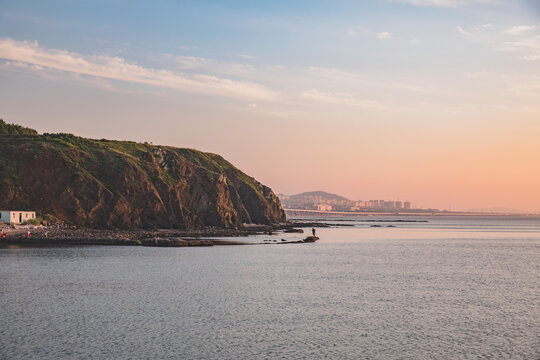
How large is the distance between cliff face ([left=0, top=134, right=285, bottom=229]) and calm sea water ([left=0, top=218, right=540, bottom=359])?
1984 inches

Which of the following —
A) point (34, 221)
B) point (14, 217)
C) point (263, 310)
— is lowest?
point (263, 310)

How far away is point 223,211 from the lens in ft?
505

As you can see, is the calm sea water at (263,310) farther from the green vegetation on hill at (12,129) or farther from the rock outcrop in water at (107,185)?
the green vegetation on hill at (12,129)

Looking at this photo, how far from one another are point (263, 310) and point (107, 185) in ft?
318

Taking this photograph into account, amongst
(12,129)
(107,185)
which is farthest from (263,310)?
(12,129)

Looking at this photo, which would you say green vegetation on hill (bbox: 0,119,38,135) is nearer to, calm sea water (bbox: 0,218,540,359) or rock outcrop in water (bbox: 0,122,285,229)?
rock outcrop in water (bbox: 0,122,285,229)

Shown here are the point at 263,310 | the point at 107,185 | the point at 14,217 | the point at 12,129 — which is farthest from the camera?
the point at 12,129

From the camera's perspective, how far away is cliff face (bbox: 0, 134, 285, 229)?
109312 mm

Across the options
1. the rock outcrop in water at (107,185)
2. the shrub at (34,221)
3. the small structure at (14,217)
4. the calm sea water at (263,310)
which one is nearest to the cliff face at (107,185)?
the rock outcrop in water at (107,185)

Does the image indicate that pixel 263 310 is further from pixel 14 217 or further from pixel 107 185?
pixel 107 185

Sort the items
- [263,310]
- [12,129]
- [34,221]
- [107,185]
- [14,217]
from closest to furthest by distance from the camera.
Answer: [263,310] < [14,217] < [34,221] < [107,185] < [12,129]

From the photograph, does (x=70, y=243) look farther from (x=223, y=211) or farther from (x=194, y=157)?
(x=194, y=157)

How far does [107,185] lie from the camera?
4808 inches

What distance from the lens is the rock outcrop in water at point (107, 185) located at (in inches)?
4304
